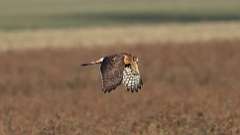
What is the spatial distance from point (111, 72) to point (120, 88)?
7607 millimetres

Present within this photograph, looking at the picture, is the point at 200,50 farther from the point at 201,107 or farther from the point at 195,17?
the point at 195,17

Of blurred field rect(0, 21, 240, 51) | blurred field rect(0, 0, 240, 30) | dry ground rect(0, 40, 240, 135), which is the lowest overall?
dry ground rect(0, 40, 240, 135)

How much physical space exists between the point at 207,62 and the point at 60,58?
160 inches

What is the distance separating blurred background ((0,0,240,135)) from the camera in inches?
319

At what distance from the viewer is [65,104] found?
36.8 feet

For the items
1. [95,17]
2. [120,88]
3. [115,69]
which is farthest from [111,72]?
[95,17]

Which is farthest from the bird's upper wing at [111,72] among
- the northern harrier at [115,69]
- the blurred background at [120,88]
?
the blurred background at [120,88]

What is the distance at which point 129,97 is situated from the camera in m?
11.7

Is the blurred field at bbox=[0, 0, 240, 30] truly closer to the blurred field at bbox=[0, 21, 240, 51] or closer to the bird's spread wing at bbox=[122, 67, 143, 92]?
the blurred field at bbox=[0, 21, 240, 51]

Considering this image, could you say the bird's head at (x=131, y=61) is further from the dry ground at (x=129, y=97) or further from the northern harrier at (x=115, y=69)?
the dry ground at (x=129, y=97)

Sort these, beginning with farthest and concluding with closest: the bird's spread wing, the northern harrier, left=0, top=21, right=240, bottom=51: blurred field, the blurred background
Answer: left=0, top=21, right=240, bottom=51: blurred field → the blurred background → the bird's spread wing → the northern harrier

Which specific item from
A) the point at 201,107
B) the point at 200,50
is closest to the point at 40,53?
the point at 200,50

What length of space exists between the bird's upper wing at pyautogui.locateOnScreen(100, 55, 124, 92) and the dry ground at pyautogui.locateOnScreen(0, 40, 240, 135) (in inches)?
60.6

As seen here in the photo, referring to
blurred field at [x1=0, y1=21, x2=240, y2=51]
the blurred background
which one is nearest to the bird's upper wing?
the blurred background
